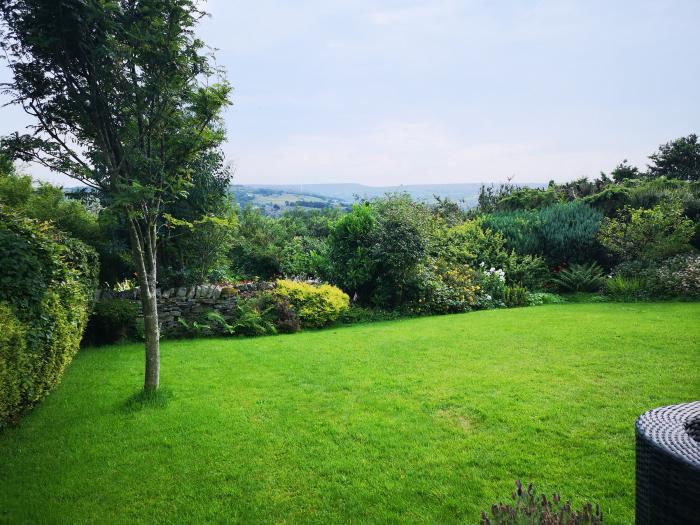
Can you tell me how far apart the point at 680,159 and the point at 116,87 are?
116ft

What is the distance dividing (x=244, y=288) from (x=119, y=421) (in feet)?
20.0

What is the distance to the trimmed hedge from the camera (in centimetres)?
385

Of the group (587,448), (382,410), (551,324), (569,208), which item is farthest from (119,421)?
(569,208)

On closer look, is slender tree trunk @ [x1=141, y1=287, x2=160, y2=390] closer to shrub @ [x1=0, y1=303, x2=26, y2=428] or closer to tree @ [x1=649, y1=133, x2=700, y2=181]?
shrub @ [x1=0, y1=303, x2=26, y2=428]

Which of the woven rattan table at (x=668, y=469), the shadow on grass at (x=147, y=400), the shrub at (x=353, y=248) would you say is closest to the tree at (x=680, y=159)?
the shrub at (x=353, y=248)

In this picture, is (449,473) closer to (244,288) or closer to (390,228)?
(244,288)

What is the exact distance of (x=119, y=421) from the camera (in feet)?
15.6

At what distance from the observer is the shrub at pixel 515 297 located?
40.7 ft

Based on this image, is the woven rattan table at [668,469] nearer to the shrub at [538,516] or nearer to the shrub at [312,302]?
the shrub at [538,516]

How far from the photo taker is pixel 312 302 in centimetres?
1036

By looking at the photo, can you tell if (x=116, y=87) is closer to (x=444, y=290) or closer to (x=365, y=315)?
(x=365, y=315)

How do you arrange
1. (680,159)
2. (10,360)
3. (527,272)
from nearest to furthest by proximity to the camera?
(10,360) → (527,272) → (680,159)

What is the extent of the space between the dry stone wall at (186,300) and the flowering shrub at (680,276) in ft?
39.1

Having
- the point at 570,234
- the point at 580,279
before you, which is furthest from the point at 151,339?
the point at 570,234
